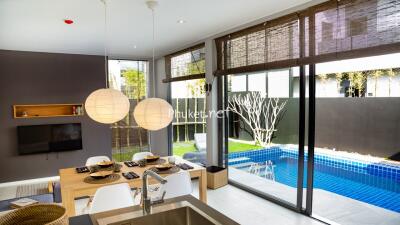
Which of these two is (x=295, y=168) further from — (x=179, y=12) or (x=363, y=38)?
(x=179, y=12)

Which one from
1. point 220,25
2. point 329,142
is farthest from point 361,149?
point 220,25

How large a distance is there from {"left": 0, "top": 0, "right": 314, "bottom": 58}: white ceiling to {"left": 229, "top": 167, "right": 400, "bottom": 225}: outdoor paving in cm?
244

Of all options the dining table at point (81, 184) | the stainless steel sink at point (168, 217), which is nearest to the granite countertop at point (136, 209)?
the stainless steel sink at point (168, 217)

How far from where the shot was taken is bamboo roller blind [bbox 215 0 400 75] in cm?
259

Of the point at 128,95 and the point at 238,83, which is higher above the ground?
the point at 238,83

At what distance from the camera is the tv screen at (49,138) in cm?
545

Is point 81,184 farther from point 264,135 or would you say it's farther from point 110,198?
point 264,135

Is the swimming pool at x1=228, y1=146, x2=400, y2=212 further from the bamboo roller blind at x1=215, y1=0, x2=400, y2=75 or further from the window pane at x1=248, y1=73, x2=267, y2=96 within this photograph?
the bamboo roller blind at x1=215, y1=0, x2=400, y2=75

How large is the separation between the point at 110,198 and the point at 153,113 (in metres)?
0.96

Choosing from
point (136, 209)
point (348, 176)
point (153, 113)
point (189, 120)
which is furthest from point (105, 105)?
point (189, 120)

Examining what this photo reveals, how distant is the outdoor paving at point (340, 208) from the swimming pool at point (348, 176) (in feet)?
0.21

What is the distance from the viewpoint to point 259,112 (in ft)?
14.6

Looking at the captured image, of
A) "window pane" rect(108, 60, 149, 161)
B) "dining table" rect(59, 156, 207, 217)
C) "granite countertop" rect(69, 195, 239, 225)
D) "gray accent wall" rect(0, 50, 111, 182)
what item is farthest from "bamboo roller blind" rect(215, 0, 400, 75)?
"gray accent wall" rect(0, 50, 111, 182)

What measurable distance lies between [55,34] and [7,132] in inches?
97.1
